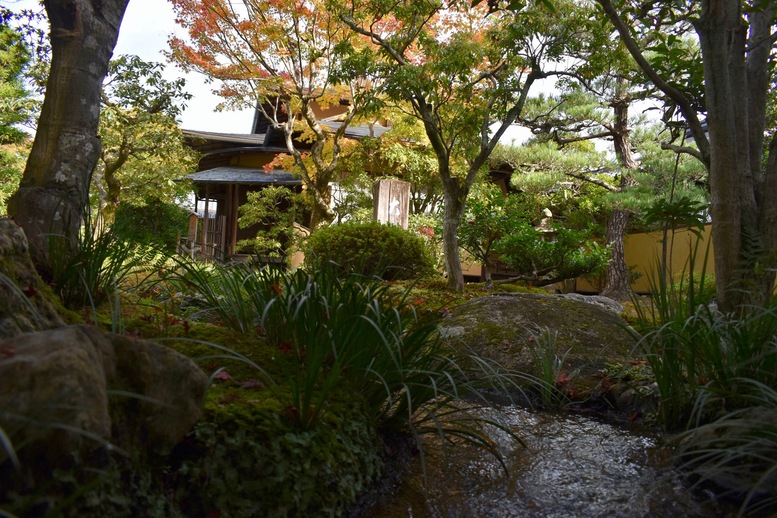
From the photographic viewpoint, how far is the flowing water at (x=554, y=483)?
2.05 m

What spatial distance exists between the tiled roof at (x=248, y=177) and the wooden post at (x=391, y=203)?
5.49 meters

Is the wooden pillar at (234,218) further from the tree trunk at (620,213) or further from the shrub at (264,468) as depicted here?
the shrub at (264,468)

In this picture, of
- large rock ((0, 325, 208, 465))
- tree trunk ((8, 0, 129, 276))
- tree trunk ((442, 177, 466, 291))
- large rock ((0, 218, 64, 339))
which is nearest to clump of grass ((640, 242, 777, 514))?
large rock ((0, 325, 208, 465))

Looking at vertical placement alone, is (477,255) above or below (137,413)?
Answer: above

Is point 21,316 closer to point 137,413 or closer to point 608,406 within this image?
point 137,413

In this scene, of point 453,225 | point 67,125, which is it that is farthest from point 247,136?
point 67,125

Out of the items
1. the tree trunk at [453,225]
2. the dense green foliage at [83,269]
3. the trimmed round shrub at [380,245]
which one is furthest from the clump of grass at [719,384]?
the trimmed round shrub at [380,245]

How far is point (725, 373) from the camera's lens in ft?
7.78

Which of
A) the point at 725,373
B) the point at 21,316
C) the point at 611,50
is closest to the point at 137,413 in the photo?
the point at 21,316

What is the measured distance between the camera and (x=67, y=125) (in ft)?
12.1

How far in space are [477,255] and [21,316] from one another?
26.7 ft

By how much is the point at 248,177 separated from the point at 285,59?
396cm

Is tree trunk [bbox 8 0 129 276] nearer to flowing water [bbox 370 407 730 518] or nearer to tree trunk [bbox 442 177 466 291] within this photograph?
flowing water [bbox 370 407 730 518]

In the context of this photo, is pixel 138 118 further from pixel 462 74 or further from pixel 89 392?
pixel 89 392
